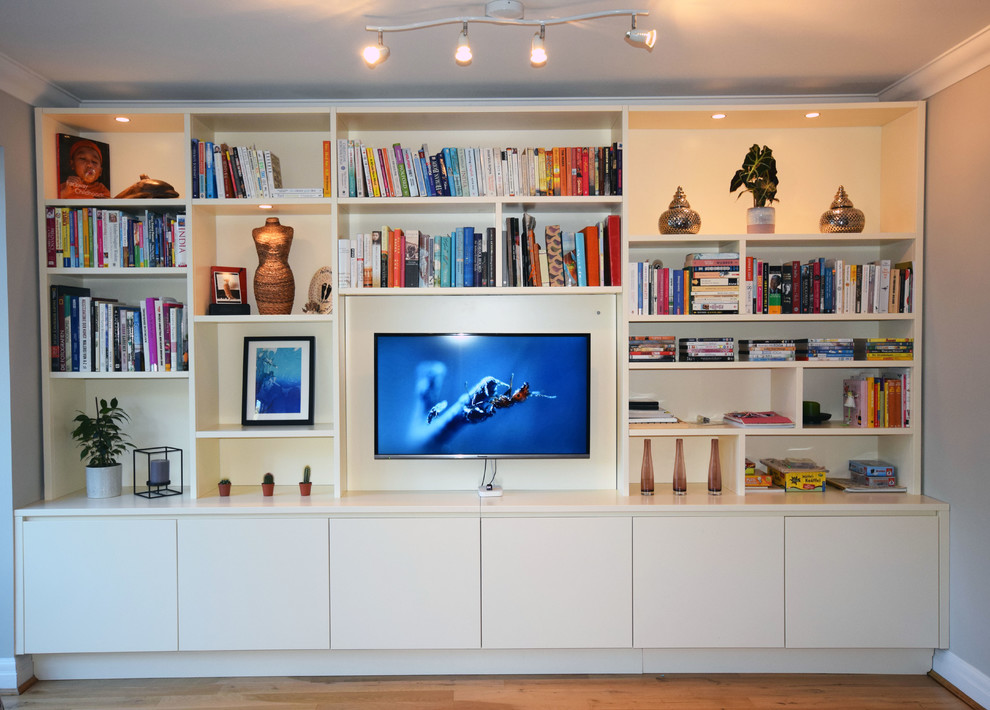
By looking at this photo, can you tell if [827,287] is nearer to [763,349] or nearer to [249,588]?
[763,349]

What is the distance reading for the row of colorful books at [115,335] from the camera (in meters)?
3.07

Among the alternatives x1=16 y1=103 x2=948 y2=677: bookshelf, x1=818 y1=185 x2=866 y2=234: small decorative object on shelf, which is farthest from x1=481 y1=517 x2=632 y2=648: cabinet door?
x1=818 y1=185 x2=866 y2=234: small decorative object on shelf

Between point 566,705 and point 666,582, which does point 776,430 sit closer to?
point 666,582

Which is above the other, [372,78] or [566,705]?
[372,78]

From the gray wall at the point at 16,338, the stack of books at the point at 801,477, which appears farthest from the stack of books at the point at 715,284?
the gray wall at the point at 16,338

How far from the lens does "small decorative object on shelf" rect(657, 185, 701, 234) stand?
3090mm

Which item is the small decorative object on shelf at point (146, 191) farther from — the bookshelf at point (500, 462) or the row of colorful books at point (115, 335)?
the row of colorful books at point (115, 335)

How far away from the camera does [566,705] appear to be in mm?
2760

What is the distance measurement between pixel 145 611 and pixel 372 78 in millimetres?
2427

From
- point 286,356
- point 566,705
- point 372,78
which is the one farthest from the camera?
point 286,356

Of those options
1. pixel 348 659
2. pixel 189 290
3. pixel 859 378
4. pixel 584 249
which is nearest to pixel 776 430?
pixel 859 378

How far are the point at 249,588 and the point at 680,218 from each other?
7.99ft

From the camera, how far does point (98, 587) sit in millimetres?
2904

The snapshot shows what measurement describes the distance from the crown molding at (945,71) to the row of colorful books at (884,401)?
1.22 meters
